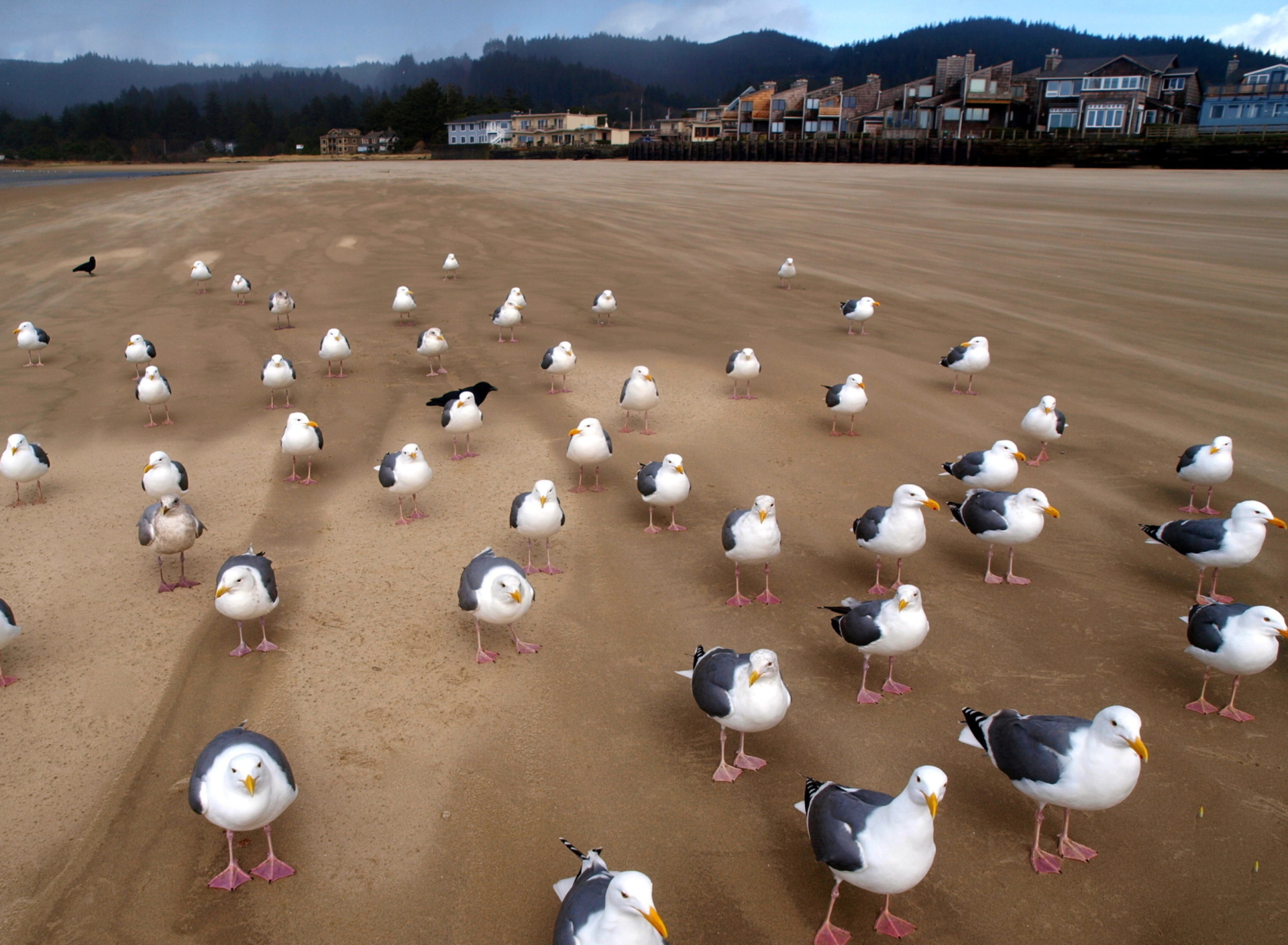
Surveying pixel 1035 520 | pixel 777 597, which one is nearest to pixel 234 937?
pixel 777 597

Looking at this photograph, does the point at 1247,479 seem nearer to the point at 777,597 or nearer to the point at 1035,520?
the point at 1035,520

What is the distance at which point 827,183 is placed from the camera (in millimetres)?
33531

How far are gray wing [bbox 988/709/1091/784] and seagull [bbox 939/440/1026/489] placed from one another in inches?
153

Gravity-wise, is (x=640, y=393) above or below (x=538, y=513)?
above

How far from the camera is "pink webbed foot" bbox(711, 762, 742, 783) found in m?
5.30

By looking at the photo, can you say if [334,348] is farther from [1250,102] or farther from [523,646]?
[1250,102]

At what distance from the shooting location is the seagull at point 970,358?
1153 cm

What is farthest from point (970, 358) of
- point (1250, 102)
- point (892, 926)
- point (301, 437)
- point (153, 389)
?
point (1250, 102)

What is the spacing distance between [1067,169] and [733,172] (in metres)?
15.4

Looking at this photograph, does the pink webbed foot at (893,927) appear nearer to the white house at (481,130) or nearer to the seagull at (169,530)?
the seagull at (169,530)

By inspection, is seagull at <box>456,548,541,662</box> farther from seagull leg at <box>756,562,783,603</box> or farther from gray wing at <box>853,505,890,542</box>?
gray wing at <box>853,505,890,542</box>

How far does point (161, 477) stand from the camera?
8.18 meters

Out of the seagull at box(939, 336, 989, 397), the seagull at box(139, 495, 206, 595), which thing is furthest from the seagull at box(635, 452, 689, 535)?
the seagull at box(939, 336, 989, 397)

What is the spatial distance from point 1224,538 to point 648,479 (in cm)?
483
